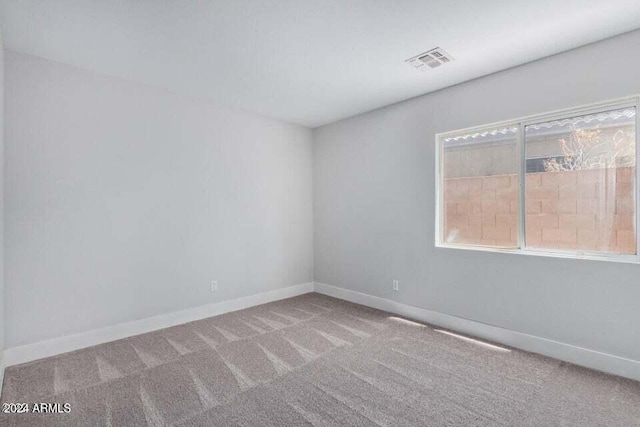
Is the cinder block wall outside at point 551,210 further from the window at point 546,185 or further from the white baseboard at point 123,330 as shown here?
the white baseboard at point 123,330

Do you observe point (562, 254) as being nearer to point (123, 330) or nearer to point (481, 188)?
point (481, 188)

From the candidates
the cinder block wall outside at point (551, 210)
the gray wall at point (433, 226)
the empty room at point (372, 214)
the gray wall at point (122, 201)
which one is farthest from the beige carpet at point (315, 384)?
the cinder block wall outside at point (551, 210)

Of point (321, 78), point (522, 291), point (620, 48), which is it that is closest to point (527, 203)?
point (522, 291)

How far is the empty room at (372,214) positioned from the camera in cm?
217

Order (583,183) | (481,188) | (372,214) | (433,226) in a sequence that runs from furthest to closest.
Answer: (372,214), (433,226), (481,188), (583,183)

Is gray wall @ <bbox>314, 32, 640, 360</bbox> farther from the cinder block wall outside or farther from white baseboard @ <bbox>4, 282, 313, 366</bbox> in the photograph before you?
white baseboard @ <bbox>4, 282, 313, 366</bbox>

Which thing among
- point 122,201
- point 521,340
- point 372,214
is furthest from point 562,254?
point 122,201

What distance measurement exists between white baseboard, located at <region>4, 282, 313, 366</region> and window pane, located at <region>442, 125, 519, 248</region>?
2705mm

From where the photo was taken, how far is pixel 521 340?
2943 mm

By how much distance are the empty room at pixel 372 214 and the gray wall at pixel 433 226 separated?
23mm

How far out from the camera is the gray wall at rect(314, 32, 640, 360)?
252 centimetres

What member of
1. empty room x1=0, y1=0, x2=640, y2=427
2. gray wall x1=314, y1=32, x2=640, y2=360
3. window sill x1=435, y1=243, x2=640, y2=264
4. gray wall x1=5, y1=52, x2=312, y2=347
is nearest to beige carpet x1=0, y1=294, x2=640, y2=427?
empty room x1=0, y1=0, x2=640, y2=427

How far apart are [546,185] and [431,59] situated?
1.61 metres

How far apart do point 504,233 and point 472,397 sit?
171 cm
